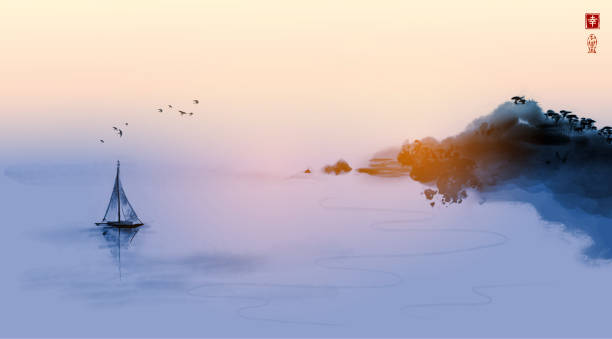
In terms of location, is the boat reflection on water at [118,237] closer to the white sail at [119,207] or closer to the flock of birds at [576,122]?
the white sail at [119,207]

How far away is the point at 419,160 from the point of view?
22.6m

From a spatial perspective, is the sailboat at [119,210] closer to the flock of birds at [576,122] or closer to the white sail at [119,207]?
the white sail at [119,207]

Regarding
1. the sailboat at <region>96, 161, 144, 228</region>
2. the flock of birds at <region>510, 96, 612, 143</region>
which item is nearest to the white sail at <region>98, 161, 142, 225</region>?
the sailboat at <region>96, 161, 144, 228</region>

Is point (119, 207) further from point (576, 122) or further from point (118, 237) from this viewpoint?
point (576, 122)

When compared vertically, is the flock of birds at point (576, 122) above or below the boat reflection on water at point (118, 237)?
above

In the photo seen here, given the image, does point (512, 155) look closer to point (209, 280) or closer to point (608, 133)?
point (608, 133)

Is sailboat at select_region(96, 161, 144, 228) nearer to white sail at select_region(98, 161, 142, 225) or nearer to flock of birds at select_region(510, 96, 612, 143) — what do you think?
white sail at select_region(98, 161, 142, 225)

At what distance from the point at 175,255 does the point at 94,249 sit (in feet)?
8.89

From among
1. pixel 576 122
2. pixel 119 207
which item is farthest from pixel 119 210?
pixel 576 122

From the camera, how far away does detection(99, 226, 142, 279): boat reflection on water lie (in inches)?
923

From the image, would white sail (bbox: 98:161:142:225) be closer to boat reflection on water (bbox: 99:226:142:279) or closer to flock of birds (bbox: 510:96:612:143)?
boat reflection on water (bbox: 99:226:142:279)

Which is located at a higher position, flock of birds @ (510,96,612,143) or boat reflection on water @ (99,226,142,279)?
flock of birds @ (510,96,612,143)

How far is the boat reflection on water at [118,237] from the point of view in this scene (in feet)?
76.9

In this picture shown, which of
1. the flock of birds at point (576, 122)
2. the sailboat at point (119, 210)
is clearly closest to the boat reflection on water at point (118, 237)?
the sailboat at point (119, 210)
